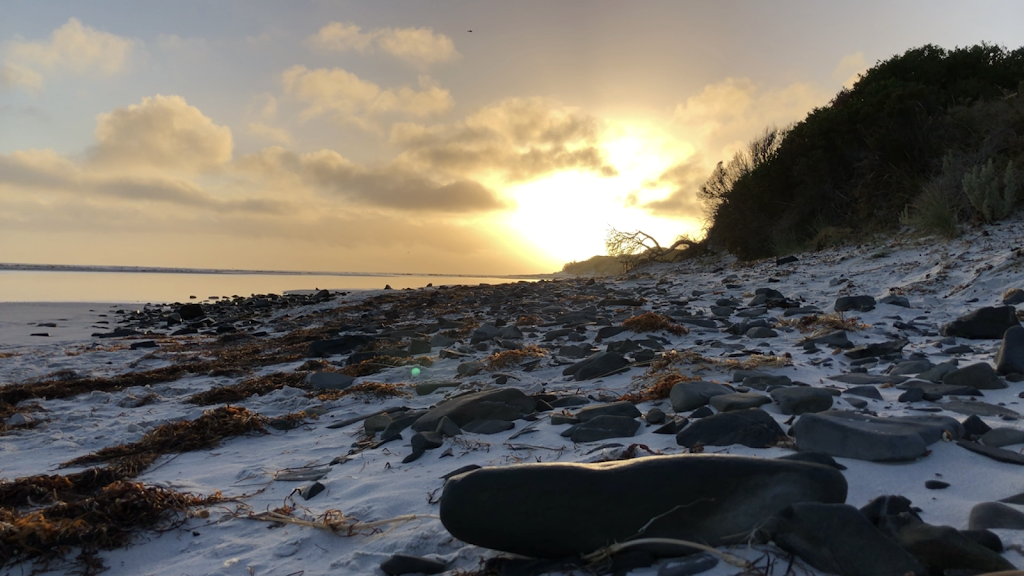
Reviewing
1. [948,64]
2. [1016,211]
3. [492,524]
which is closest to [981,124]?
[1016,211]

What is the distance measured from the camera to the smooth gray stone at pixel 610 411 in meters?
3.01

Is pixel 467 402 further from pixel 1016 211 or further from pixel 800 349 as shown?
pixel 1016 211

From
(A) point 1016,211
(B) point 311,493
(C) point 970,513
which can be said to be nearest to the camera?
(C) point 970,513

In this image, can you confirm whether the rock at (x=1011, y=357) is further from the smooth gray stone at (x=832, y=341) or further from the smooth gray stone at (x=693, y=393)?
the smooth gray stone at (x=693, y=393)

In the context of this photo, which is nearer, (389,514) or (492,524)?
(492,524)

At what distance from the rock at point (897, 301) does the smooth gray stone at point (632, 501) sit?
17.8ft

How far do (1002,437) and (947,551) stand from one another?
3.83 feet

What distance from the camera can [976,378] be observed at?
9.80ft

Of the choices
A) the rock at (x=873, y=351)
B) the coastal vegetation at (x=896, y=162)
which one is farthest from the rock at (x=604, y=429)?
the coastal vegetation at (x=896, y=162)

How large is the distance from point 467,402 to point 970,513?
7.92 ft

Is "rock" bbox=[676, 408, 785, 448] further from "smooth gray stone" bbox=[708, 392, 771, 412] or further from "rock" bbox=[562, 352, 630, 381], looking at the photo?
"rock" bbox=[562, 352, 630, 381]

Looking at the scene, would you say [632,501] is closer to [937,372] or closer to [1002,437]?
[1002,437]

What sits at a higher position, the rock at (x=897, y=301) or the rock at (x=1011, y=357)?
the rock at (x=897, y=301)

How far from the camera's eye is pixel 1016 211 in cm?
848
